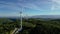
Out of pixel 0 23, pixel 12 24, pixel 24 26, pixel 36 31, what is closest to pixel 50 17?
pixel 36 31

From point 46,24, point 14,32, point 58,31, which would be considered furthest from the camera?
point 14,32

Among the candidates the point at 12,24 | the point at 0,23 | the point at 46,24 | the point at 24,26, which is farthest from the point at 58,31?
the point at 0,23

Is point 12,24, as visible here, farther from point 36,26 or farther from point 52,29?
point 52,29

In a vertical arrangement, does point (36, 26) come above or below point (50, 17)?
below

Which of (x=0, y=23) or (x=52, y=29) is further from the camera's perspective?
(x=0, y=23)

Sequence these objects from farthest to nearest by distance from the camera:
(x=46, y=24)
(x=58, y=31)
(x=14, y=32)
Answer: (x=14, y=32), (x=46, y=24), (x=58, y=31)

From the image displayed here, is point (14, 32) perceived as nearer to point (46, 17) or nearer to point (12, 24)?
point (12, 24)
